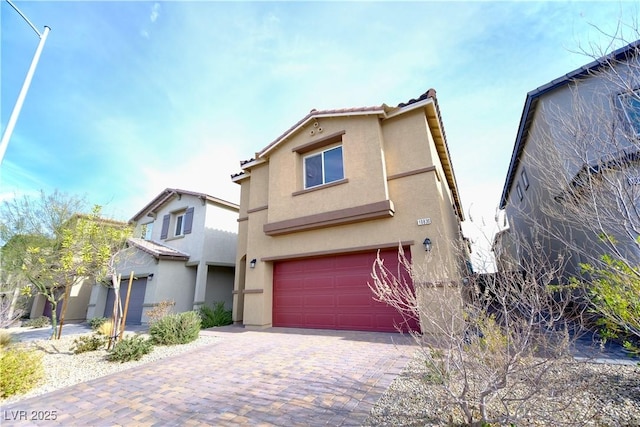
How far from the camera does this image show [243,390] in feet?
14.9

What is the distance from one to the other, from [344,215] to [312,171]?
112 inches

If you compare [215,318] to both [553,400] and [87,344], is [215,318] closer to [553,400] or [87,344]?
[87,344]

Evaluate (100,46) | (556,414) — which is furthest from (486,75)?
(100,46)

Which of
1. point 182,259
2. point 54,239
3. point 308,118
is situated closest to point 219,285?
point 182,259

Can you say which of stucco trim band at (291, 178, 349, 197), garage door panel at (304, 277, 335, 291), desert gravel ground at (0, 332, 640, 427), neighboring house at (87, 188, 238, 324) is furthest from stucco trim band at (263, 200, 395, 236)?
neighboring house at (87, 188, 238, 324)

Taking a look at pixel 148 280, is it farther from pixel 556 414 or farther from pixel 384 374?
pixel 556 414

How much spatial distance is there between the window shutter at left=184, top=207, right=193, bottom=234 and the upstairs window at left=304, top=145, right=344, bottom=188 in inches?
363

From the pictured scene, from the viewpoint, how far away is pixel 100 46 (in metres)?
8.48

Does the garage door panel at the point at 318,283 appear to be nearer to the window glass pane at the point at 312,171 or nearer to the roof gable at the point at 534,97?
the window glass pane at the point at 312,171

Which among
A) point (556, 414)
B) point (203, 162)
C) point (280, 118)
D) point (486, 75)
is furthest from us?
point (203, 162)

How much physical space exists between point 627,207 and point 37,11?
44.3 feet

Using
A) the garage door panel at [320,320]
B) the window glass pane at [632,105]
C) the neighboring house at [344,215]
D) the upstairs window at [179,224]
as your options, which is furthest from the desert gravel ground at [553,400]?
the upstairs window at [179,224]

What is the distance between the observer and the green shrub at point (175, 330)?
8.31 meters

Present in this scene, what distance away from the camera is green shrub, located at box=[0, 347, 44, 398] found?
199 inches
